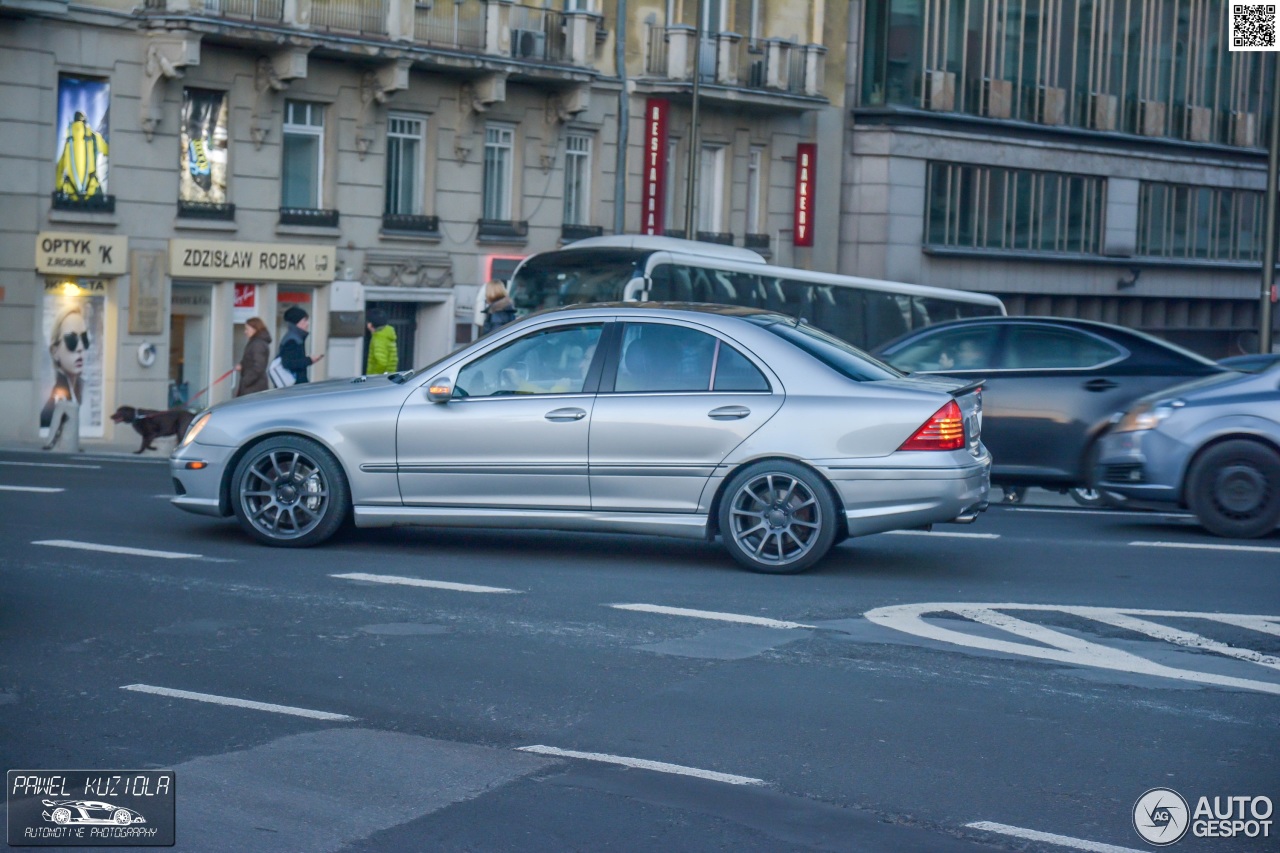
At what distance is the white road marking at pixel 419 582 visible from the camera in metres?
9.63

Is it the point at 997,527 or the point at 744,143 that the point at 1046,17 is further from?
the point at 997,527

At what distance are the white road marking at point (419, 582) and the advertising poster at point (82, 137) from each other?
1903 cm

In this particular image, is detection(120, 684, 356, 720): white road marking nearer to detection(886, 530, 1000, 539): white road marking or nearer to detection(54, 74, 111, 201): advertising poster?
detection(886, 530, 1000, 539): white road marking

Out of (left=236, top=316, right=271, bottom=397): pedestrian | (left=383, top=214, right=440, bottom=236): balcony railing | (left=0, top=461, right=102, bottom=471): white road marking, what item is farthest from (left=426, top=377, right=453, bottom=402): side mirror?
(left=383, top=214, right=440, bottom=236): balcony railing

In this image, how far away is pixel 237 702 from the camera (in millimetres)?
7004

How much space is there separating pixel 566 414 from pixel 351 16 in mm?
21248

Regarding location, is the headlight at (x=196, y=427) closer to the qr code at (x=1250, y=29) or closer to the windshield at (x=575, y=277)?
the windshield at (x=575, y=277)

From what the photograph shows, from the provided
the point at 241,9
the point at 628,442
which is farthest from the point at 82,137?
the point at 628,442

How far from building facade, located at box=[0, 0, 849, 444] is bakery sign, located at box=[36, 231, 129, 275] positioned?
0.03m

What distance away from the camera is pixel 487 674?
7555 mm

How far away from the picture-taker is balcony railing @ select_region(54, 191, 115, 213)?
27.1 meters

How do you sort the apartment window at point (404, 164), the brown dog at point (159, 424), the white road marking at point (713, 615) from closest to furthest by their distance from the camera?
the white road marking at point (713, 615) → the brown dog at point (159, 424) → the apartment window at point (404, 164)

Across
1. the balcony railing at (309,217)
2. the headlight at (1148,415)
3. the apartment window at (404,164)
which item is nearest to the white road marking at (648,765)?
the headlight at (1148,415)

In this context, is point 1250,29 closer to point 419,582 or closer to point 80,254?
point 80,254
